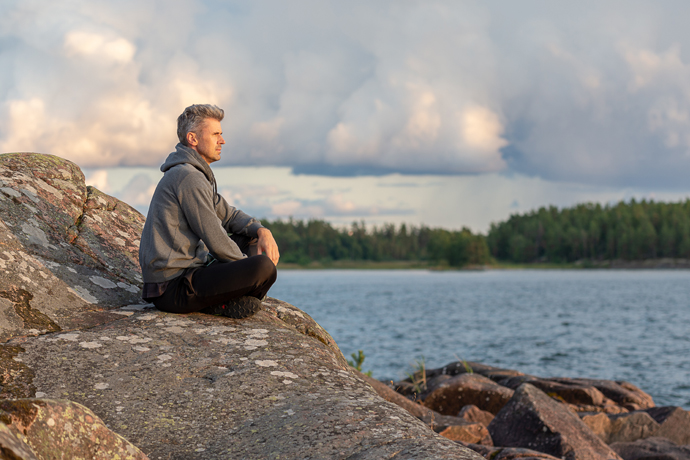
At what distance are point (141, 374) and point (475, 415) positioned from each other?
7228 millimetres

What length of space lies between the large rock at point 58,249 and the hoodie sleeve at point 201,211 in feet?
3.78

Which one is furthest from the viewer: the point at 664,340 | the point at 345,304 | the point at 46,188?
the point at 345,304

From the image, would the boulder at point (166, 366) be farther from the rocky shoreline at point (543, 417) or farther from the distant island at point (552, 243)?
the distant island at point (552, 243)

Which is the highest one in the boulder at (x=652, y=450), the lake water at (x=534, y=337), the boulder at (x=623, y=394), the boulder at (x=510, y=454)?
the boulder at (x=510, y=454)

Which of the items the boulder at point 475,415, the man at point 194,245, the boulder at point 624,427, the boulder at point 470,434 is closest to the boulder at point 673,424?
the boulder at point 624,427

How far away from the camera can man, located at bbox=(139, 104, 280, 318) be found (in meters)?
5.39

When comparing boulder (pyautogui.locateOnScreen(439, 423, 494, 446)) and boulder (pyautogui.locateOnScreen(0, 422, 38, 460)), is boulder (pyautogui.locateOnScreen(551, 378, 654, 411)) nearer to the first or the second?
boulder (pyautogui.locateOnScreen(439, 423, 494, 446))

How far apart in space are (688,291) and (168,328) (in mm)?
81713

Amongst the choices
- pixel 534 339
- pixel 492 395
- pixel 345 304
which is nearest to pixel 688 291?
pixel 345 304

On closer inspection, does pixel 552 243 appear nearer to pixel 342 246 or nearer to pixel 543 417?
pixel 342 246

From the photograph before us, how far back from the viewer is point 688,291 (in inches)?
2923

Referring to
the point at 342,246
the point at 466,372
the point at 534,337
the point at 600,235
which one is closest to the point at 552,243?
the point at 600,235

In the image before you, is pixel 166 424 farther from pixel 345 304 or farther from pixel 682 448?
pixel 345 304

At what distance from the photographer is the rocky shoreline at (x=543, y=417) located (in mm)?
7926
